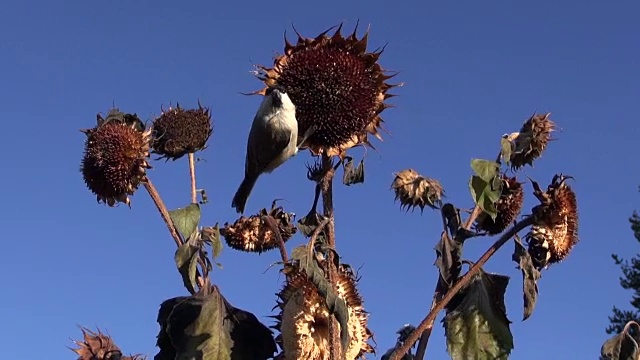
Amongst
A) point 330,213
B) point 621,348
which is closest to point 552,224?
point 621,348

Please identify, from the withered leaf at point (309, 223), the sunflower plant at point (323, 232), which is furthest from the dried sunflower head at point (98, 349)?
the withered leaf at point (309, 223)

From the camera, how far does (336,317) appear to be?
2143 millimetres

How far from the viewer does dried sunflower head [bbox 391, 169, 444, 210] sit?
8.93ft

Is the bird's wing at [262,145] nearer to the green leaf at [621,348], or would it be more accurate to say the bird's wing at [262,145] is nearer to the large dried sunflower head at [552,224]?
the large dried sunflower head at [552,224]

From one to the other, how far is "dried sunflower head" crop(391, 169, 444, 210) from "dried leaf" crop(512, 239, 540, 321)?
0.89ft

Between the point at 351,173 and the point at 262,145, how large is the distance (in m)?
0.26

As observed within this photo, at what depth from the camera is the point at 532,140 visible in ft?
9.56

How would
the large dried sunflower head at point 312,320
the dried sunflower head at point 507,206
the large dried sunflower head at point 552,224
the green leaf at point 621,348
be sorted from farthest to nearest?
the green leaf at point 621,348, the dried sunflower head at point 507,206, the large dried sunflower head at point 552,224, the large dried sunflower head at point 312,320

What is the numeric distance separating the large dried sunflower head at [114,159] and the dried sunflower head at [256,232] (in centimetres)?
33

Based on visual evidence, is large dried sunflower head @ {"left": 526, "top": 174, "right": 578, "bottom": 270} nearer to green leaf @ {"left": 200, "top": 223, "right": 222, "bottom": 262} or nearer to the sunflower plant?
the sunflower plant

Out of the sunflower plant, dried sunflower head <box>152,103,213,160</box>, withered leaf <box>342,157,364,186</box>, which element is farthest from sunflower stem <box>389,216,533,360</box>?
dried sunflower head <box>152,103,213,160</box>

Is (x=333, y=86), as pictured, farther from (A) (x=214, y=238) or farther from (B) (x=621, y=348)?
(B) (x=621, y=348)

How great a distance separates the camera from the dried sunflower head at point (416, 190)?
2721mm

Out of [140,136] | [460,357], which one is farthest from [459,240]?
[140,136]
